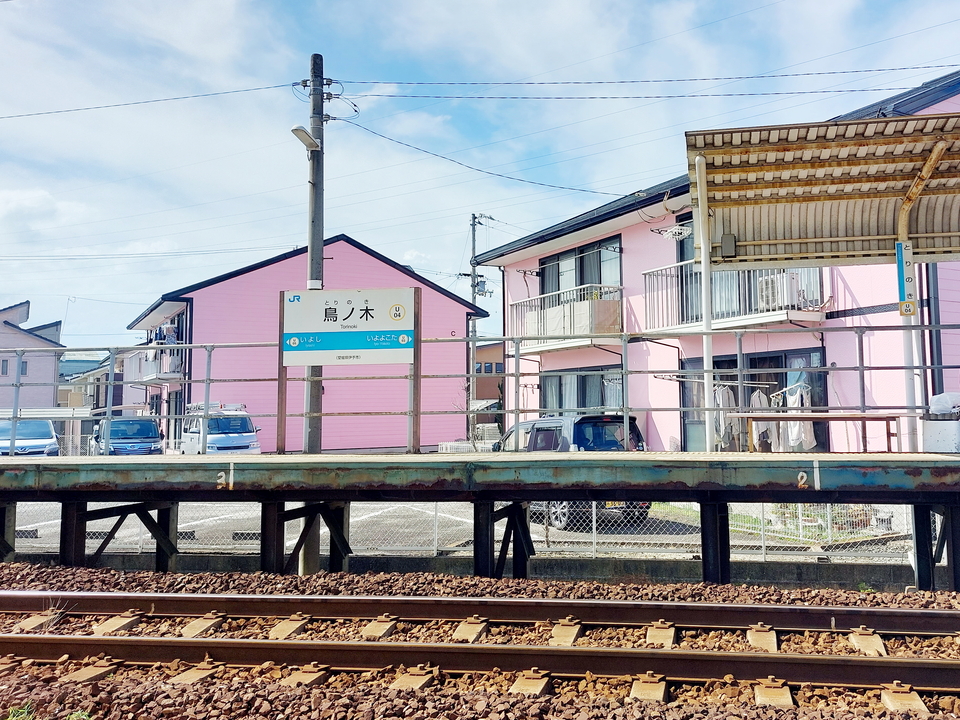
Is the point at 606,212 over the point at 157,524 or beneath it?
over

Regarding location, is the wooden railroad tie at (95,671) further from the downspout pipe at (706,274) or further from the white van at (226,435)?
the white van at (226,435)

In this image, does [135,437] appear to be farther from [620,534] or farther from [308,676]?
[308,676]

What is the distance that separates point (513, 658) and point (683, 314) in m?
15.0

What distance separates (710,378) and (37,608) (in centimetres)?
702

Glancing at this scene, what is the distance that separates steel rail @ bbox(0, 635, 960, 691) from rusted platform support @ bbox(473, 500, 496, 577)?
2.42 m

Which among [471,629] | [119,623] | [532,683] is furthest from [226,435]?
[532,683]

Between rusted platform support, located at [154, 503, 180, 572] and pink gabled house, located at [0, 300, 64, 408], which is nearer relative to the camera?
rusted platform support, located at [154, 503, 180, 572]

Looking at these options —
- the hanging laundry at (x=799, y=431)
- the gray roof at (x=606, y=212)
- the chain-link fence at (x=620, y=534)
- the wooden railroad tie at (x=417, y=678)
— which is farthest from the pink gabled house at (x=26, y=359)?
the wooden railroad tie at (x=417, y=678)

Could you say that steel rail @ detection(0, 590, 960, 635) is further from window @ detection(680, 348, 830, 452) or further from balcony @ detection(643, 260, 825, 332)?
balcony @ detection(643, 260, 825, 332)

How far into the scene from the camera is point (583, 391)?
23.0 metres

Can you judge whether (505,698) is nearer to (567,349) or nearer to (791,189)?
(791,189)

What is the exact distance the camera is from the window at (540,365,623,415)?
70.0ft

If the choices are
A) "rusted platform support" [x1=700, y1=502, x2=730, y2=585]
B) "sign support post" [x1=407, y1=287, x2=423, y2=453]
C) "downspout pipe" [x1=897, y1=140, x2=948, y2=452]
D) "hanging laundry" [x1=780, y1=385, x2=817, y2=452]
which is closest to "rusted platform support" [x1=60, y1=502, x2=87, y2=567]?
"sign support post" [x1=407, y1=287, x2=423, y2=453]

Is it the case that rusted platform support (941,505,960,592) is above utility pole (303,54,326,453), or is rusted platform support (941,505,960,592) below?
below
